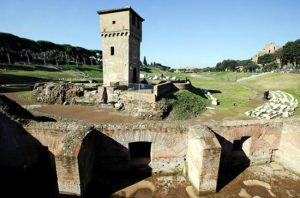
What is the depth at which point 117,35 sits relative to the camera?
912 inches

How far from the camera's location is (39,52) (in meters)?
64.0

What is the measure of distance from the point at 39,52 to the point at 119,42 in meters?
54.5

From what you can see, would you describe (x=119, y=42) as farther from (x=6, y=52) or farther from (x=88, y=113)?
(x=6, y=52)

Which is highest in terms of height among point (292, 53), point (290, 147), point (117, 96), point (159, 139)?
point (292, 53)

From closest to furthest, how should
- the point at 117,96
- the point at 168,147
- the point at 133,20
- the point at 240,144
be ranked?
the point at 168,147
the point at 240,144
the point at 117,96
the point at 133,20

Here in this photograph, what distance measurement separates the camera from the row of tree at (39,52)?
52.7m

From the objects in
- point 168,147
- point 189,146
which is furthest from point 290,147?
point 168,147

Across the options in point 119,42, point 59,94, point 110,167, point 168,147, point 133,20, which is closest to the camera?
point 168,147

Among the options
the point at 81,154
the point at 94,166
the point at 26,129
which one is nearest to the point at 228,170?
the point at 94,166

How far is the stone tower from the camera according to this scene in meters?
22.7

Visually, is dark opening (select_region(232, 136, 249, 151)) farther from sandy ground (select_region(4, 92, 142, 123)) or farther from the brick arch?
sandy ground (select_region(4, 92, 142, 123))

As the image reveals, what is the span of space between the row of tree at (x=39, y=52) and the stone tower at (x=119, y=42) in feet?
136

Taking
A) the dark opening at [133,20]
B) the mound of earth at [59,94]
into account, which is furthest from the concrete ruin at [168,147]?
the dark opening at [133,20]

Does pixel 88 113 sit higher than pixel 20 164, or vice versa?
pixel 20 164
